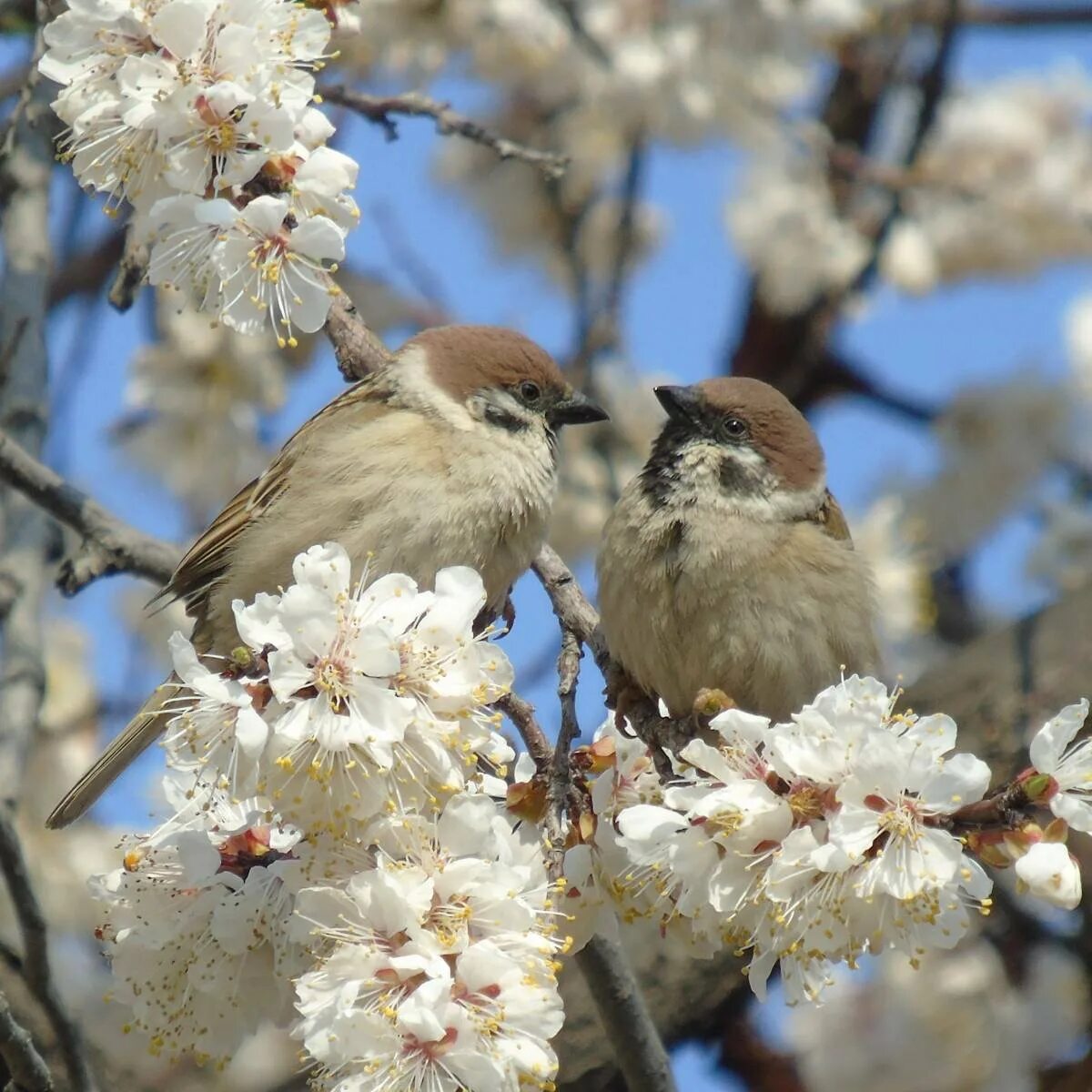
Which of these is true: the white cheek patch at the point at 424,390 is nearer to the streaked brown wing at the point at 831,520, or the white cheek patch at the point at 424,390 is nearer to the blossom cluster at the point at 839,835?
the streaked brown wing at the point at 831,520

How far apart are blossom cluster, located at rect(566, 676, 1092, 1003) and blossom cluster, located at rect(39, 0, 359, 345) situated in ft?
3.02

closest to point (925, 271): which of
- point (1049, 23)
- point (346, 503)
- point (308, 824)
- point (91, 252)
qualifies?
point (1049, 23)

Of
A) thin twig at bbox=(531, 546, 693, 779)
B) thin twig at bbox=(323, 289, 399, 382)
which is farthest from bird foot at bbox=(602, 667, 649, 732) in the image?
thin twig at bbox=(323, 289, 399, 382)

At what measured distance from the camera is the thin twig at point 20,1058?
224 centimetres

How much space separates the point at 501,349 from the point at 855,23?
259 cm

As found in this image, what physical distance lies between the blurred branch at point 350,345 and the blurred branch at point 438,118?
12.7 inches

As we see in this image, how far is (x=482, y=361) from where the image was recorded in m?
3.31

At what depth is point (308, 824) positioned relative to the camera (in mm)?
2061

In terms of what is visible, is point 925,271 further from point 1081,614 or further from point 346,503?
point 346,503

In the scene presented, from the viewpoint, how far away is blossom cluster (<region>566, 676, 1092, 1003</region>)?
1932 millimetres

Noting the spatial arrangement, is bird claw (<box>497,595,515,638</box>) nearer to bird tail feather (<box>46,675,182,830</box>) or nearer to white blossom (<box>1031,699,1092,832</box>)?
bird tail feather (<box>46,675,182,830</box>)

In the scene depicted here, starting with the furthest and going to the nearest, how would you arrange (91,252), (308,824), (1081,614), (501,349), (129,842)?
(91,252) → (1081,614) → (501,349) → (129,842) → (308,824)

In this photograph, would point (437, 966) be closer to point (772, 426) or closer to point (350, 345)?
point (350, 345)

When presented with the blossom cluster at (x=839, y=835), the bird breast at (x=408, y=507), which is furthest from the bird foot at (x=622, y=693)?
the blossom cluster at (x=839, y=835)
